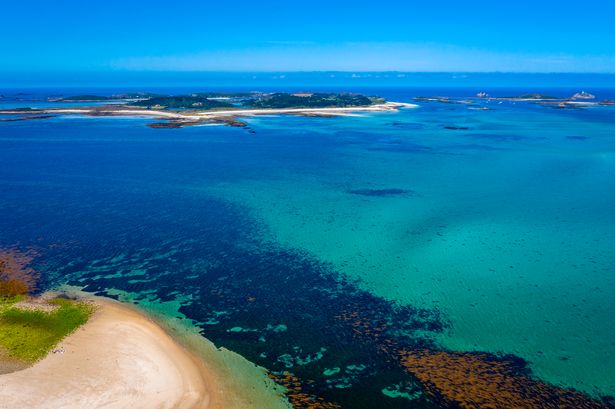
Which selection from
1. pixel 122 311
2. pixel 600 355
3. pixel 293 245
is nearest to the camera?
pixel 600 355

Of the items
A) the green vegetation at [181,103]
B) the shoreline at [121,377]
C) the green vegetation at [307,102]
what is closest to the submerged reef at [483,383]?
the shoreline at [121,377]

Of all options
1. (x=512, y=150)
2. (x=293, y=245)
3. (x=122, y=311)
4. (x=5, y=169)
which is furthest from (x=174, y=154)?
(x=512, y=150)

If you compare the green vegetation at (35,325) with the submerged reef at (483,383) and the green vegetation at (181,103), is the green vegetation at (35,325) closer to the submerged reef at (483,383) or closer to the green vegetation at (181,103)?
the submerged reef at (483,383)

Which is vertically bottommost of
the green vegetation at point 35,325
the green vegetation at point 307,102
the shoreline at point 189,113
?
the green vegetation at point 35,325

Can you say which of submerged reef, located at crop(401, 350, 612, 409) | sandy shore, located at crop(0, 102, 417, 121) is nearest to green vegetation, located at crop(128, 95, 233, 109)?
sandy shore, located at crop(0, 102, 417, 121)

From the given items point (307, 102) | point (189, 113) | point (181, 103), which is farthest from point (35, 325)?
point (307, 102)

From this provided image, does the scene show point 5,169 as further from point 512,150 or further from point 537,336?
point 512,150
